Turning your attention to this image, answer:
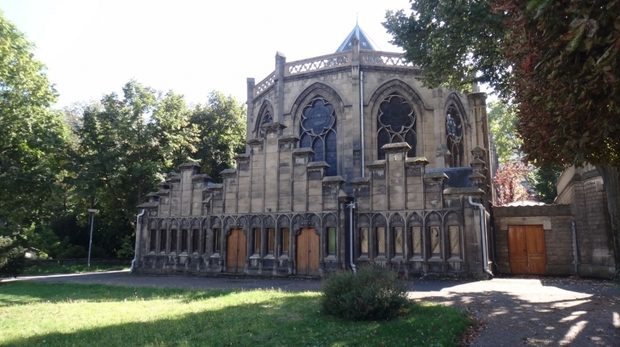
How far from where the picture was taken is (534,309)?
9.81 m

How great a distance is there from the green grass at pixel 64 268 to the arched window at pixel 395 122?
61.4 ft

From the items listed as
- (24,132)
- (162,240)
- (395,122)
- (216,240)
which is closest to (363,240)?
(216,240)

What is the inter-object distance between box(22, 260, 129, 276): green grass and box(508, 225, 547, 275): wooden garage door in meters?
23.2

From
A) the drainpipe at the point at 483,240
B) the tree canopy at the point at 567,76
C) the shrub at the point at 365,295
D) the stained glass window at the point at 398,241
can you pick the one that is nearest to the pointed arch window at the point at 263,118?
the stained glass window at the point at 398,241

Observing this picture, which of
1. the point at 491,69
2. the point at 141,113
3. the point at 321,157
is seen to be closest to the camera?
the point at 491,69

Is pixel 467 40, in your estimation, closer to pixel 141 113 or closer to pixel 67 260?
pixel 141 113

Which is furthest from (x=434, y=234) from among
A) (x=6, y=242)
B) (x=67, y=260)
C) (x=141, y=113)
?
(x=67, y=260)

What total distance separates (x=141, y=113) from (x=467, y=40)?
22.8 meters

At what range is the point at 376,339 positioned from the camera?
732 cm

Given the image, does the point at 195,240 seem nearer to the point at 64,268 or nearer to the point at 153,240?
the point at 153,240

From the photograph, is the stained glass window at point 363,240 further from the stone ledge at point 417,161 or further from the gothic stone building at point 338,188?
the stone ledge at point 417,161

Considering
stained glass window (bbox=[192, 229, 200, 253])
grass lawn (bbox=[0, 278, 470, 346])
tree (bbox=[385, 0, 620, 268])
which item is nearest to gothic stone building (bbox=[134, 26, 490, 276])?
stained glass window (bbox=[192, 229, 200, 253])

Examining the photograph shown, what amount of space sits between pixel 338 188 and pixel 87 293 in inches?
408

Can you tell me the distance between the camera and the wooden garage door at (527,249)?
757 inches
